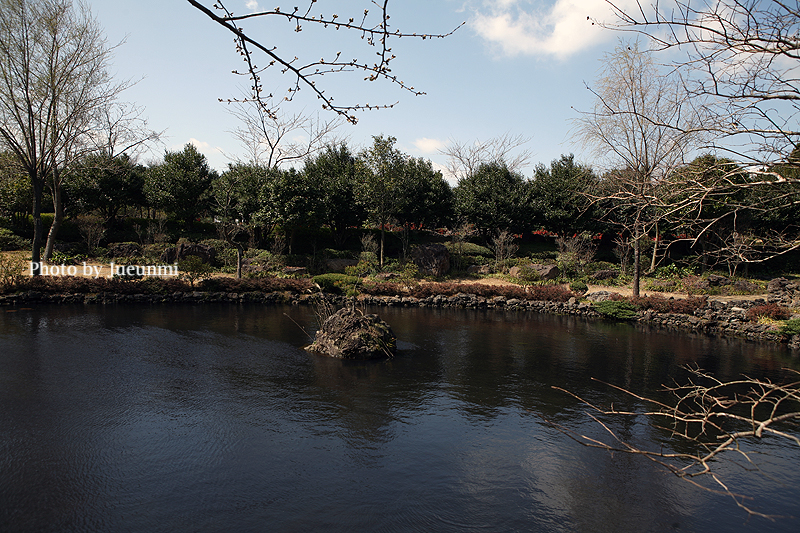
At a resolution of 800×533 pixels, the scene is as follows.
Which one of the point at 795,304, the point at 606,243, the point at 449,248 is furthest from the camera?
the point at 606,243

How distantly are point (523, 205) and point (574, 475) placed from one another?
2507 cm

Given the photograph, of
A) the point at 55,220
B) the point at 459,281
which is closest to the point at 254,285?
the point at 459,281

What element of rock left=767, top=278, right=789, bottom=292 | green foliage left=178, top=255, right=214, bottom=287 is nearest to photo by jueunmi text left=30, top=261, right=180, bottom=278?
green foliage left=178, top=255, right=214, bottom=287

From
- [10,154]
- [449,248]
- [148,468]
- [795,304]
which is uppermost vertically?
[10,154]

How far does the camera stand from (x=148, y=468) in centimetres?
593

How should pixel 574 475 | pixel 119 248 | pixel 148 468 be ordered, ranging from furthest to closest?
1. pixel 119 248
2. pixel 574 475
3. pixel 148 468

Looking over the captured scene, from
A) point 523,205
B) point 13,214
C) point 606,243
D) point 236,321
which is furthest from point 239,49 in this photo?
point 606,243

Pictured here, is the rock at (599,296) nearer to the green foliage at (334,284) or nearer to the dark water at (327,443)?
the dark water at (327,443)

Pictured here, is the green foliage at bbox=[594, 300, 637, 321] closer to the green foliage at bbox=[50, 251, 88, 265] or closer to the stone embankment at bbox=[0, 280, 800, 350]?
the stone embankment at bbox=[0, 280, 800, 350]

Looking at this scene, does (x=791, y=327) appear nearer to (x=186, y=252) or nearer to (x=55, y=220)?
(x=186, y=252)

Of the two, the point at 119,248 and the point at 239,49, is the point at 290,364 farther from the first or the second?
the point at 119,248

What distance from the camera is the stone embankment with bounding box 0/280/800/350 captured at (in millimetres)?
15844

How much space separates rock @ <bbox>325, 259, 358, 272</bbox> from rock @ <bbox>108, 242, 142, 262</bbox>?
10047 millimetres

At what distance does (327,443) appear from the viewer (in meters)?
6.82
